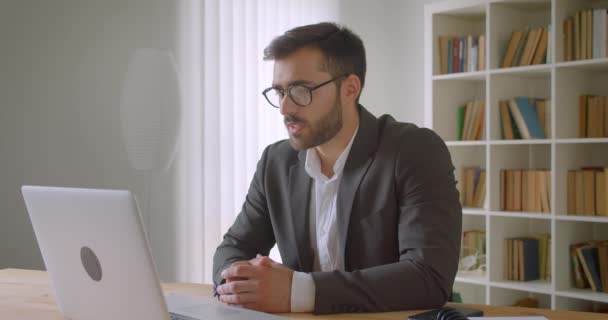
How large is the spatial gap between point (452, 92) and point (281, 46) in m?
2.32

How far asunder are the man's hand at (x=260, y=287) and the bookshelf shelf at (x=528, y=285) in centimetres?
235

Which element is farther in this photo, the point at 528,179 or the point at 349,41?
the point at 528,179

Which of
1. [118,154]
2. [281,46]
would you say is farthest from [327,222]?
[118,154]

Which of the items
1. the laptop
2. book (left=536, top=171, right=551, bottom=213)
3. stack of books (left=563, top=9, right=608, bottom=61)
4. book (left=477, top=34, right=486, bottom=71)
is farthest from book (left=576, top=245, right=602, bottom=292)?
the laptop

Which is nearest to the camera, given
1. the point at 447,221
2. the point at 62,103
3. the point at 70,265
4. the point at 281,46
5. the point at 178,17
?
the point at 70,265

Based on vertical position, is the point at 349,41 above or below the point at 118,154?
above

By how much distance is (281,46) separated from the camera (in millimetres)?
1924

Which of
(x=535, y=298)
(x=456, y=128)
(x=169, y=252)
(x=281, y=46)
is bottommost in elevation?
(x=535, y=298)

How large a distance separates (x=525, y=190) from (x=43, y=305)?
2717 millimetres

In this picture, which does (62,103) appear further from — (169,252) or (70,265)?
(70,265)

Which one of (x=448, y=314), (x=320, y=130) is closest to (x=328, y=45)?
(x=320, y=130)

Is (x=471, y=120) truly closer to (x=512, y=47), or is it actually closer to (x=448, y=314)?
(x=512, y=47)

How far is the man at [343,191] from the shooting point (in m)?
1.65

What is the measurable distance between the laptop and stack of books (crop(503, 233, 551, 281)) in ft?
8.52
